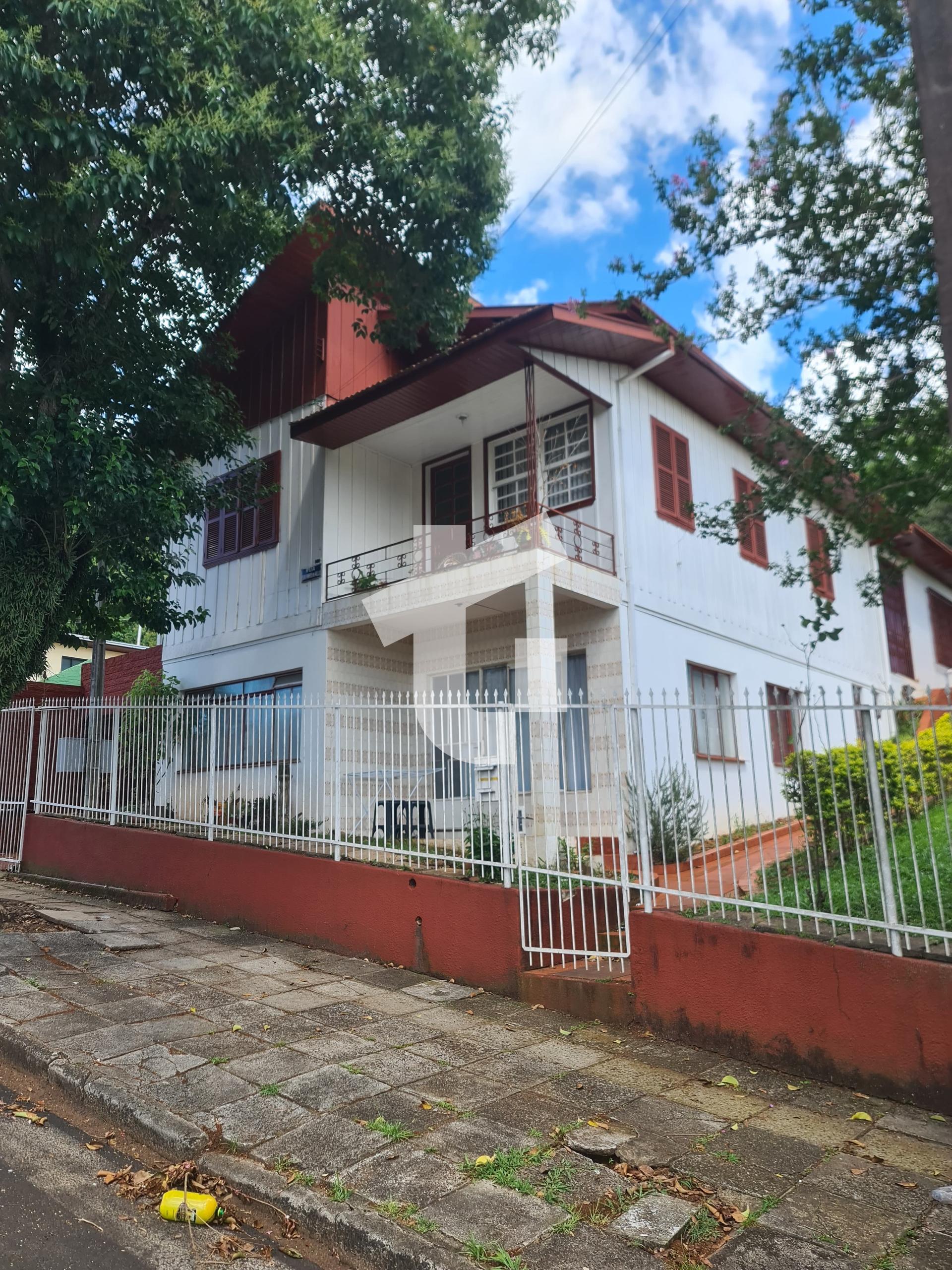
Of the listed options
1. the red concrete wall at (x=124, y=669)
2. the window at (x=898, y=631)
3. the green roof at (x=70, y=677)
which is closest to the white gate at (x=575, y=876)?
the red concrete wall at (x=124, y=669)

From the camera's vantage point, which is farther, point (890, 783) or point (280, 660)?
point (280, 660)

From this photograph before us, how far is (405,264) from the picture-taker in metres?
11.5

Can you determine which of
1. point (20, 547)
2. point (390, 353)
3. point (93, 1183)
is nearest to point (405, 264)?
point (390, 353)

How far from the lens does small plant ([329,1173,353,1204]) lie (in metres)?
3.58

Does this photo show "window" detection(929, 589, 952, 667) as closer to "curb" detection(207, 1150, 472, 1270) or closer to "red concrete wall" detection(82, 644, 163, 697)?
"red concrete wall" detection(82, 644, 163, 697)

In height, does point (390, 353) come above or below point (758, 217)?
above

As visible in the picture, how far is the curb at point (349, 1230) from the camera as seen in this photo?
3219 millimetres

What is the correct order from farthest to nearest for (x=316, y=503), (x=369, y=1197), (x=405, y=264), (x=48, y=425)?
(x=316, y=503)
(x=405, y=264)
(x=48, y=425)
(x=369, y=1197)

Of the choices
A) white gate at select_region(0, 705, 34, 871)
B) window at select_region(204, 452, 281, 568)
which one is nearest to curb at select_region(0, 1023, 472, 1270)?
white gate at select_region(0, 705, 34, 871)

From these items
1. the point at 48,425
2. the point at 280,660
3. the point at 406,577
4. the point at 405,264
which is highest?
the point at 405,264

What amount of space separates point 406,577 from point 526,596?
2578mm

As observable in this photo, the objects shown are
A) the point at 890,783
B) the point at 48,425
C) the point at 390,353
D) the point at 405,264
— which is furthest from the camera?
the point at 390,353

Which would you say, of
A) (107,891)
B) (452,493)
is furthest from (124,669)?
(107,891)

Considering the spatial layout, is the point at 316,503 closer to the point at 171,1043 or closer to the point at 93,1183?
the point at 171,1043
